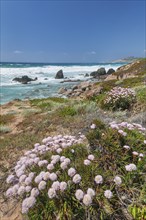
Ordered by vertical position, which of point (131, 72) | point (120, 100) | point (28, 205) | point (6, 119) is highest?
point (131, 72)

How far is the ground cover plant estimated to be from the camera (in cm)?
226

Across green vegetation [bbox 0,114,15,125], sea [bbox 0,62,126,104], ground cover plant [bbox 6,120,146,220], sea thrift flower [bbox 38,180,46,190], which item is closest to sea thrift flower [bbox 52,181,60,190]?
ground cover plant [bbox 6,120,146,220]

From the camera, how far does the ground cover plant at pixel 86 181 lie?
89.0 inches

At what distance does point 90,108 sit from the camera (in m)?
8.05

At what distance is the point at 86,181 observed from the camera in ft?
7.87

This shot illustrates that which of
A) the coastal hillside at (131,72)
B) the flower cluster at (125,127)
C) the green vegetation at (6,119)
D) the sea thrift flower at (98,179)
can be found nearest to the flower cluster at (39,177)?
the sea thrift flower at (98,179)

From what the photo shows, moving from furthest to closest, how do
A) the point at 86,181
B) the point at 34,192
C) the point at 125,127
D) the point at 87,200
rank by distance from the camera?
the point at 125,127 < the point at 86,181 < the point at 34,192 < the point at 87,200

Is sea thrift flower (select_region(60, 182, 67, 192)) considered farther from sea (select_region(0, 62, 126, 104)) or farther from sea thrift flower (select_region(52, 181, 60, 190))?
sea (select_region(0, 62, 126, 104))

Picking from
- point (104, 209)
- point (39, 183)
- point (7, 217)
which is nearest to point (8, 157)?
point (7, 217)

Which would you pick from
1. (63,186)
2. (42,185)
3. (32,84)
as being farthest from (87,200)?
(32,84)

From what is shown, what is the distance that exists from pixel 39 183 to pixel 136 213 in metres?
1.22

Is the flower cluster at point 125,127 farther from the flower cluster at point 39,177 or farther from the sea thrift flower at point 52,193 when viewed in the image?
the sea thrift flower at point 52,193

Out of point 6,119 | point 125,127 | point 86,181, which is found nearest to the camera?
point 86,181

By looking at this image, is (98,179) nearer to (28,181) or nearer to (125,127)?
(28,181)
